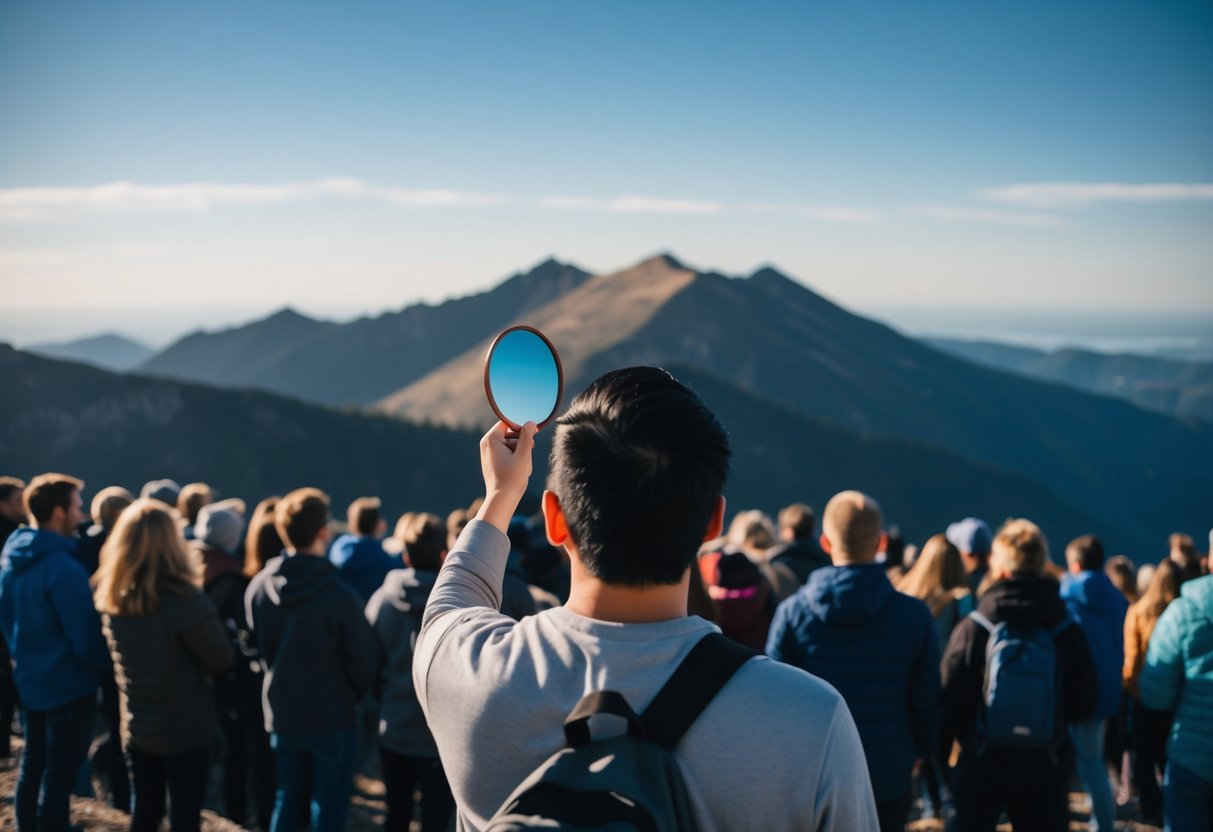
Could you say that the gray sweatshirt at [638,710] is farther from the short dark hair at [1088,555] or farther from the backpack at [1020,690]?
the short dark hair at [1088,555]

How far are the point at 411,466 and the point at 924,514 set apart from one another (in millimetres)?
63545

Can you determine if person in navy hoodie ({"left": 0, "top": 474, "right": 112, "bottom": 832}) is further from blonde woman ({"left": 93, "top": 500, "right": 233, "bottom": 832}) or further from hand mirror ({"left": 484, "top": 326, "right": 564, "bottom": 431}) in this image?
hand mirror ({"left": 484, "top": 326, "right": 564, "bottom": 431})

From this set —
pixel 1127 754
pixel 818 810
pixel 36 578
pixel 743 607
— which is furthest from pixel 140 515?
pixel 1127 754

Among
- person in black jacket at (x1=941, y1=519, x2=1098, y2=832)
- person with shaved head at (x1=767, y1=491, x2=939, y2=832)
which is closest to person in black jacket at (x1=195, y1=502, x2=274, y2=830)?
person with shaved head at (x1=767, y1=491, x2=939, y2=832)

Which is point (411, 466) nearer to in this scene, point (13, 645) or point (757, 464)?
point (757, 464)

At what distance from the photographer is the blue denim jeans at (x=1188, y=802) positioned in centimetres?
452

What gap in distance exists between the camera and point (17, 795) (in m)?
5.37

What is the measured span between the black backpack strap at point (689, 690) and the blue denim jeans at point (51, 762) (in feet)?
17.4

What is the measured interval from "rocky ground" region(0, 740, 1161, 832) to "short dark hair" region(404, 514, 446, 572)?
94.6 inches

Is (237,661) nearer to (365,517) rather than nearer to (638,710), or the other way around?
(365,517)

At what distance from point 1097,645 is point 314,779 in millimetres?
5379

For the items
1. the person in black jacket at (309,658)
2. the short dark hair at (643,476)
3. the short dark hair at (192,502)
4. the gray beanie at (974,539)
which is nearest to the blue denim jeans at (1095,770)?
the gray beanie at (974,539)

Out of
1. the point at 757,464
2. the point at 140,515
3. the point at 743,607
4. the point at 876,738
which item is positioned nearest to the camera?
the point at 876,738

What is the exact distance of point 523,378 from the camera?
1.98 meters
